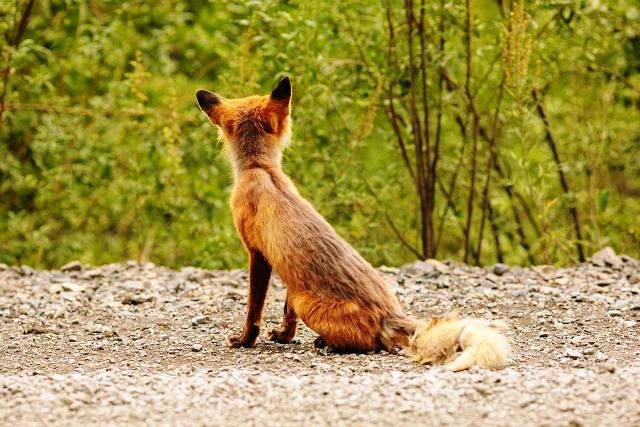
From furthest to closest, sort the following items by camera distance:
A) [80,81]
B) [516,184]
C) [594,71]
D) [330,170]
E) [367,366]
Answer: [80,81], [594,71], [330,170], [516,184], [367,366]

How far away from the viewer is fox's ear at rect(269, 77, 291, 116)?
6.94 meters

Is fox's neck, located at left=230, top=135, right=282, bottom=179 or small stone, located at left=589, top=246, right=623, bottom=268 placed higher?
fox's neck, located at left=230, top=135, right=282, bottom=179

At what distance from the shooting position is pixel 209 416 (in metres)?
4.91

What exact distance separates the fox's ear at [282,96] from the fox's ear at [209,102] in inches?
16.5

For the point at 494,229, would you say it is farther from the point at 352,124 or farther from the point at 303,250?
the point at 303,250

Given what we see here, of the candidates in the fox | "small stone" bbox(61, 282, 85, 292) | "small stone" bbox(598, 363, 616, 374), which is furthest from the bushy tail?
"small stone" bbox(61, 282, 85, 292)

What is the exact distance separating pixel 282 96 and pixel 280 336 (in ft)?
5.43

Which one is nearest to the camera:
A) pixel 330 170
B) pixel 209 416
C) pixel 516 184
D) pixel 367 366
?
pixel 209 416

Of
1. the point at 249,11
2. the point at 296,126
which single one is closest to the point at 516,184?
the point at 296,126

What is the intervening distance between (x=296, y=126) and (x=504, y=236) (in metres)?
3.19

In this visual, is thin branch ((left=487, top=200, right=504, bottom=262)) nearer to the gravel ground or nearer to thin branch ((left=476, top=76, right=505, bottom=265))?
thin branch ((left=476, top=76, right=505, bottom=265))

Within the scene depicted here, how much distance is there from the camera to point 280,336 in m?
6.98

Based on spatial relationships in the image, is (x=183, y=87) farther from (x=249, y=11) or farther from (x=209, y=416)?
(x=209, y=416)

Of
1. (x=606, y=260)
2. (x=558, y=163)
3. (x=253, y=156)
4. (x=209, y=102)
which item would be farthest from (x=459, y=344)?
(x=558, y=163)
